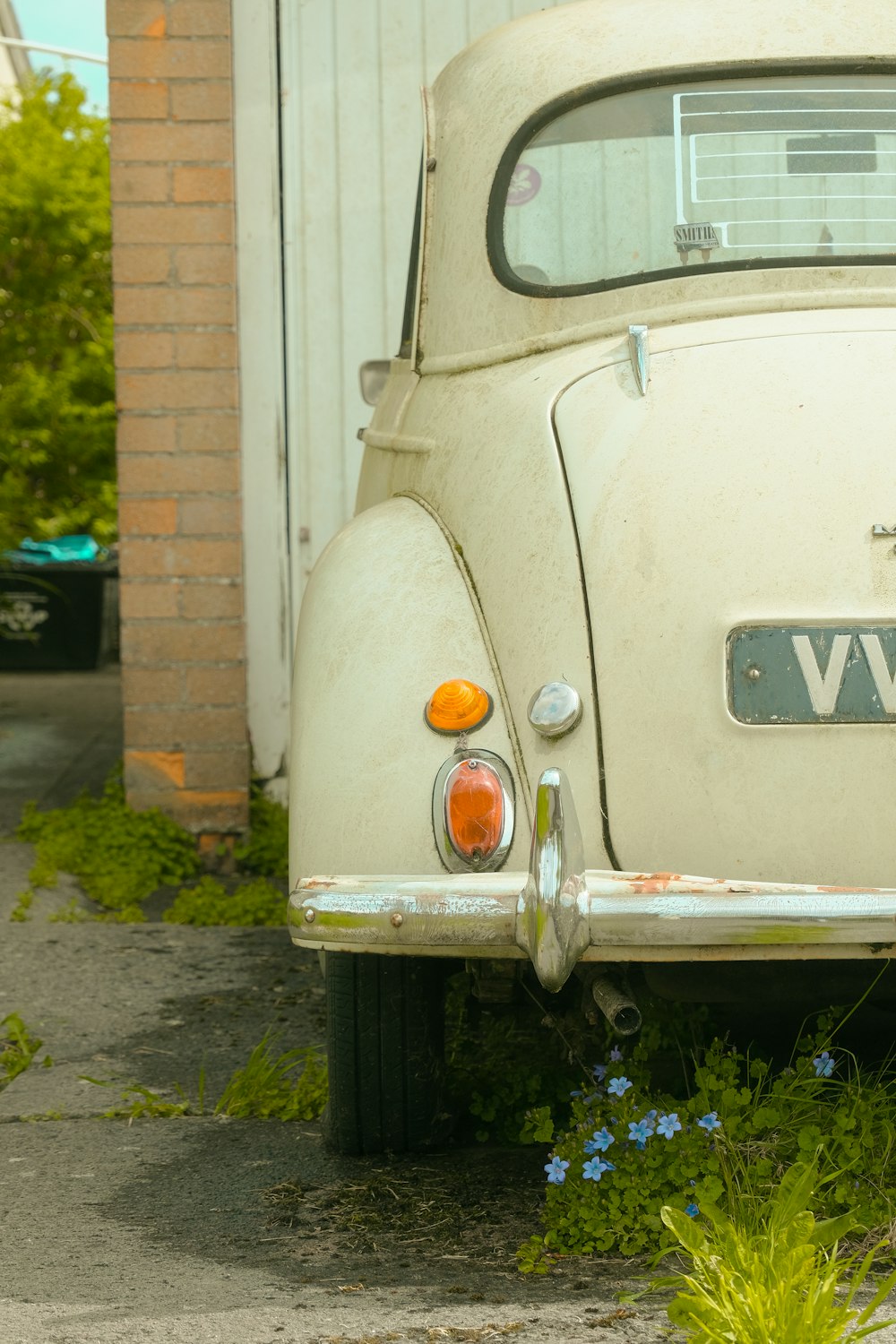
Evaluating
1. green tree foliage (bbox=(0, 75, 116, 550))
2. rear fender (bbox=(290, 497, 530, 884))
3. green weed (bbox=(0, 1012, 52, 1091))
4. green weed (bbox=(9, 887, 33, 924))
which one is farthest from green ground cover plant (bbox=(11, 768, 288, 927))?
green tree foliage (bbox=(0, 75, 116, 550))

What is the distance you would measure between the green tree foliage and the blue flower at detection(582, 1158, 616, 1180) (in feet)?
29.3

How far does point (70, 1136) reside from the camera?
3334 millimetres

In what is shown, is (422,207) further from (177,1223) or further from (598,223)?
(177,1223)

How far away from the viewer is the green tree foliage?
11.0 meters

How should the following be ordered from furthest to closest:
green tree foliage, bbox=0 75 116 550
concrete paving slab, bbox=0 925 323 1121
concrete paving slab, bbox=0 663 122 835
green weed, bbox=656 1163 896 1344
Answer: green tree foliage, bbox=0 75 116 550 < concrete paving slab, bbox=0 663 122 835 < concrete paving slab, bbox=0 925 323 1121 < green weed, bbox=656 1163 896 1344

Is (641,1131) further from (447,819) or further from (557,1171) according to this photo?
(447,819)

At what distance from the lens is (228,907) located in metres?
5.09

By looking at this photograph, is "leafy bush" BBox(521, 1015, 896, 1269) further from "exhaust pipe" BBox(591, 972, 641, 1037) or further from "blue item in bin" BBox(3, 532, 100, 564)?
"blue item in bin" BBox(3, 532, 100, 564)

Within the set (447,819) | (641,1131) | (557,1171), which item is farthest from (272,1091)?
(447,819)

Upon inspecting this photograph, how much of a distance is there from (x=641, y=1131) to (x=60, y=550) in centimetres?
899

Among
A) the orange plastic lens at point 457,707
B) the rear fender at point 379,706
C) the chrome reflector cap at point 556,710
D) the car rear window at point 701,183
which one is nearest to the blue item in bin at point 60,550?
the car rear window at point 701,183

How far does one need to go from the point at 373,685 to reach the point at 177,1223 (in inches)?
42.1

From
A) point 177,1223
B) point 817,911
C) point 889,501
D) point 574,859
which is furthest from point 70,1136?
point 889,501

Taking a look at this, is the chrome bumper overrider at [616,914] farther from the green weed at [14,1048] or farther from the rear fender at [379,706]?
the green weed at [14,1048]
